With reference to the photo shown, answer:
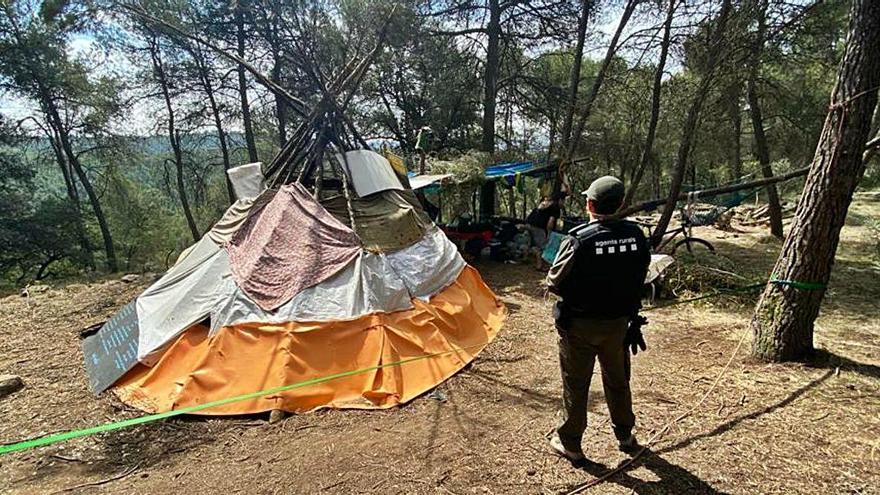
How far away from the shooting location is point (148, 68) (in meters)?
13.2

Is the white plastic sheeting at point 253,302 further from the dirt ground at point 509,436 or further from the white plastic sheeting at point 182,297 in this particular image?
the dirt ground at point 509,436

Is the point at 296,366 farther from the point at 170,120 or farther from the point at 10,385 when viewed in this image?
the point at 170,120

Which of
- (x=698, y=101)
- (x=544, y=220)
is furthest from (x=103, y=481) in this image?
(x=698, y=101)

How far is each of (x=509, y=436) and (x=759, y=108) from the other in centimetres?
978

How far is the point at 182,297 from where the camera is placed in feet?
14.4

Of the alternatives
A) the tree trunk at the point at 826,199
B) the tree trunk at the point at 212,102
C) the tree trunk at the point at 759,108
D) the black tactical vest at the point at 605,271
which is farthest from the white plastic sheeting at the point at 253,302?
the tree trunk at the point at 212,102

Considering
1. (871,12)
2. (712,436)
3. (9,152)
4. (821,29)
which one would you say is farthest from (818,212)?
(9,152)

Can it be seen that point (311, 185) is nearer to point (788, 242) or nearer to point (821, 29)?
point (788, 242)

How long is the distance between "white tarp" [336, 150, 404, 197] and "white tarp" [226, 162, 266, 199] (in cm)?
102

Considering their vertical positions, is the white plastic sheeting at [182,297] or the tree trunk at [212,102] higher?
the tree trunk at [212,102]

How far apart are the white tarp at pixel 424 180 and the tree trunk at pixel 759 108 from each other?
512 centimetres

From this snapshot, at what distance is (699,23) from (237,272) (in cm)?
860

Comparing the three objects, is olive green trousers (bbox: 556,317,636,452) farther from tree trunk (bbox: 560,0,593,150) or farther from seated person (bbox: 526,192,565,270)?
tree trunk (bbox: 560,0,593,150)

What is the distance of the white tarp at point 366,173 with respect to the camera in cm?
548
